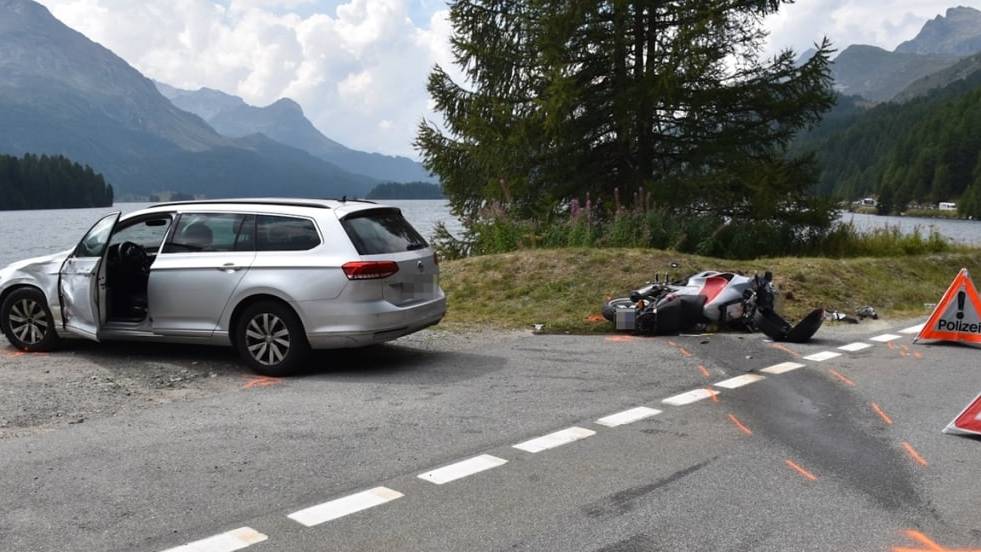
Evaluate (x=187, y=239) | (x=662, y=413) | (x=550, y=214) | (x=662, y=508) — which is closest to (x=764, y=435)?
(x=662, y=413)

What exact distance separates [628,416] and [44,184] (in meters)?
120

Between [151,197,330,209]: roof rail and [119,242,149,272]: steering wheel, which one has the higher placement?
[151,197,330,209]: roof rail

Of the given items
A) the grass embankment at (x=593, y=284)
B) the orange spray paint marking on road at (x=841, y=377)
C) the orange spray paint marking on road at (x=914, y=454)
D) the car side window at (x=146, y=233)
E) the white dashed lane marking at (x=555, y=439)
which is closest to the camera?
the orange spray paint marking on road at (x=914, y=454)

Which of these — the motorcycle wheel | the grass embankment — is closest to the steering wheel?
the grass embankment

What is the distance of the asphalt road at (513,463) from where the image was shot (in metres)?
4.18

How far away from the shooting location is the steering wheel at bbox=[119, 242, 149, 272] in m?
9.22

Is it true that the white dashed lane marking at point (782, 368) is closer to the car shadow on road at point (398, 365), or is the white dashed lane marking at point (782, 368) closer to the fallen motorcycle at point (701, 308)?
the fallen motorcycle at point (701, 308)

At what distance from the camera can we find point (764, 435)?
604 centimetres

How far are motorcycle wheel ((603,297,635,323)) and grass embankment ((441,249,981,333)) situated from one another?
10.0 inches

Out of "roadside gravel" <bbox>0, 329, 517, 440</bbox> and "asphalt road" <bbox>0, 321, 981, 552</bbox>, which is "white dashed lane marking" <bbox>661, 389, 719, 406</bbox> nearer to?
"asphalt road" <bbox>0, 321, 981, 552</bbox>

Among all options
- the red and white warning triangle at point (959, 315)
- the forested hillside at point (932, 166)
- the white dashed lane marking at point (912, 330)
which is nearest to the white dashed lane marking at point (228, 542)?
the red and white warning triangle at point (959, 315)

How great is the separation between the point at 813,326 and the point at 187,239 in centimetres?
750

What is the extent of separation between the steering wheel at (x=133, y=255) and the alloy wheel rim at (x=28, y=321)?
1147mm

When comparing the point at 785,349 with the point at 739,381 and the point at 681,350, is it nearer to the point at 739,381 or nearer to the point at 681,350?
the point at 681,350
